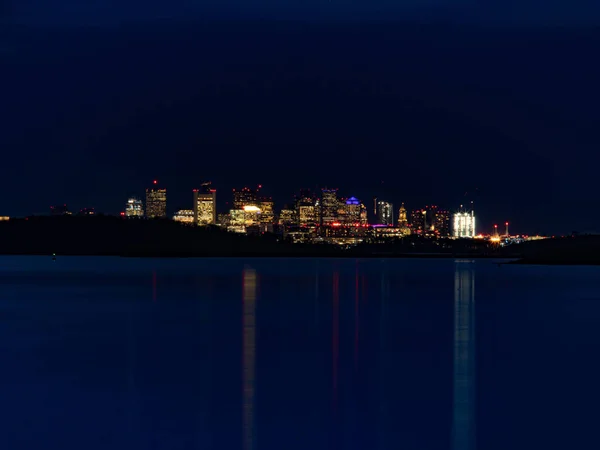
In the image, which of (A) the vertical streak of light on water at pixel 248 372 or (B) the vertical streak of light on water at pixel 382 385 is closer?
(B) the vertical streak of light on water at pixel 382 385

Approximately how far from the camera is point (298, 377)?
20219mm

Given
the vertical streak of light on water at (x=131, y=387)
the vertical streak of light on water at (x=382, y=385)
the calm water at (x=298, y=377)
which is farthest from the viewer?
the vertical streak of light on water at (x=131, y=387)

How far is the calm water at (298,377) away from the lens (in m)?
14.8

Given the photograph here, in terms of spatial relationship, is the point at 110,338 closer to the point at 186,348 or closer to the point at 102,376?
the point at 186,348

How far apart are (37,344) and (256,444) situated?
1432cm

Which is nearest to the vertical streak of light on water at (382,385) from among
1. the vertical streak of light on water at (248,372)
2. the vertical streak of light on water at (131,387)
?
the vertical streak of light on water at (248,372)

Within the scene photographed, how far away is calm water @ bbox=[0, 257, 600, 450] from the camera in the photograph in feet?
48.4

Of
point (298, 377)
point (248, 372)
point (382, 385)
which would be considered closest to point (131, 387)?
point (248, 372)

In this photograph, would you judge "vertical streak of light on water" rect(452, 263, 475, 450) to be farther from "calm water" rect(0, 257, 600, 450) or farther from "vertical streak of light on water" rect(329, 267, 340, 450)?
"vertical streak of light on water" rect(329, 267, 340, 450)

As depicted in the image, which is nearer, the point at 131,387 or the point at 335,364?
the point at 131,387

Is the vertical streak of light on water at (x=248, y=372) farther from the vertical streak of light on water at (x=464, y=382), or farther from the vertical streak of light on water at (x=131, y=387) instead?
the vertical streak of light on water at (x=464, y=382)

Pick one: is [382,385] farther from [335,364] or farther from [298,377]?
[335,364]

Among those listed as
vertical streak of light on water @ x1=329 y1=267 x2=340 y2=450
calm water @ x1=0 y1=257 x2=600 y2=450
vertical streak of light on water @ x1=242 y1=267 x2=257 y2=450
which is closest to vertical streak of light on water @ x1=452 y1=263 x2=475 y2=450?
calm water @ x1=0 y1=257 x2=600 y2=450

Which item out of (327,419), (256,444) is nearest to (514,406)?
(327,419)
